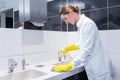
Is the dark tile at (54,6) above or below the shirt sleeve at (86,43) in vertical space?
above

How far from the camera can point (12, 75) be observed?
48.5 inches

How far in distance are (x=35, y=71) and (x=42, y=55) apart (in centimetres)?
35

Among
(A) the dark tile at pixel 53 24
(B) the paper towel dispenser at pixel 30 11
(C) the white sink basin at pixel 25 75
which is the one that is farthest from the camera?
(A) the dark tile at pixel 53 24

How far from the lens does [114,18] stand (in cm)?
168

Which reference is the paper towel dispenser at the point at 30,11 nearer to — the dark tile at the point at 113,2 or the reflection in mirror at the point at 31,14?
the reflection in mirror at the point at 31,14

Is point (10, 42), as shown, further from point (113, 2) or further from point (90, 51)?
point (113, 2)

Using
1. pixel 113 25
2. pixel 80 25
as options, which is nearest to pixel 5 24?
pixel 80 25

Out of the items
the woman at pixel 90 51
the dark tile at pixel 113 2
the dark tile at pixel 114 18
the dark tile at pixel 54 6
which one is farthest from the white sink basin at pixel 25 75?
the dark tile at pixel 113 2

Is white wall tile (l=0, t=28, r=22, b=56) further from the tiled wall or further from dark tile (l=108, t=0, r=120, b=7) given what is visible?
dark tile (l=108, t=0, r=120, b=7)

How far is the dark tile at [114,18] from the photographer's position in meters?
1.65

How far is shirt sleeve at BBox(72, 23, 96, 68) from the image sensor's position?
1304mm

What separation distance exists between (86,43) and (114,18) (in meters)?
0.60

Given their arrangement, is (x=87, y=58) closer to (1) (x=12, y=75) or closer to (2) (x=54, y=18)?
(1) (x=12, y=75)

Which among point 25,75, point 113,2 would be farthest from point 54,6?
point 25,75
